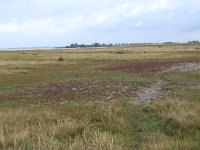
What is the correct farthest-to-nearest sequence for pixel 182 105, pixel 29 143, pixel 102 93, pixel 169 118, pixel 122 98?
1. pixel 102 93
2. pixel 122 98
3. pixel 182 105
4. pixel 169 118
5. pixel 29 143

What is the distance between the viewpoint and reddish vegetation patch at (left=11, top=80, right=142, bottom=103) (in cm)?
2194

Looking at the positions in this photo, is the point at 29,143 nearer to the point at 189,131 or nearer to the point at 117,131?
the point at 117,131

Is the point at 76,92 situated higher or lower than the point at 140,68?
higher

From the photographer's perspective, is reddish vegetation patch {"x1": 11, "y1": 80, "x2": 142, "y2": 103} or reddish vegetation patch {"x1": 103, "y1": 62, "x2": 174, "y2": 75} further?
reddish vegetation patch {"x1": 103, "y1": 62, "x2": 174, "y2": 75}

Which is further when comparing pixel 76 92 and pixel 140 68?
pixel 140 68

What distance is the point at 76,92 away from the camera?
24.6m

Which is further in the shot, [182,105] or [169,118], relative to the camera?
[182,105]

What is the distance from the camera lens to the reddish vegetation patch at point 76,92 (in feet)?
72.0

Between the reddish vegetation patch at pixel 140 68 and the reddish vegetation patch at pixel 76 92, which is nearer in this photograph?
the reddish vegetation patch at pixel 76 92

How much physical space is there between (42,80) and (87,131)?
75.9 feet

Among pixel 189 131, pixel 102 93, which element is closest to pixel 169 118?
pixel 189 131

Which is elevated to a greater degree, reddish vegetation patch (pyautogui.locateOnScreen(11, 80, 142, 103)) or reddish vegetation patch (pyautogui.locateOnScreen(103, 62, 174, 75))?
reddish vegetation patch (pyautogui.locateOnScreen(11, 80, 142, 103))

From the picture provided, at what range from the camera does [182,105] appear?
15.8 m

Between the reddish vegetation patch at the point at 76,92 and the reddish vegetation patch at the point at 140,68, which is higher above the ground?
the reddish vegetation patch at the point at 76,92
